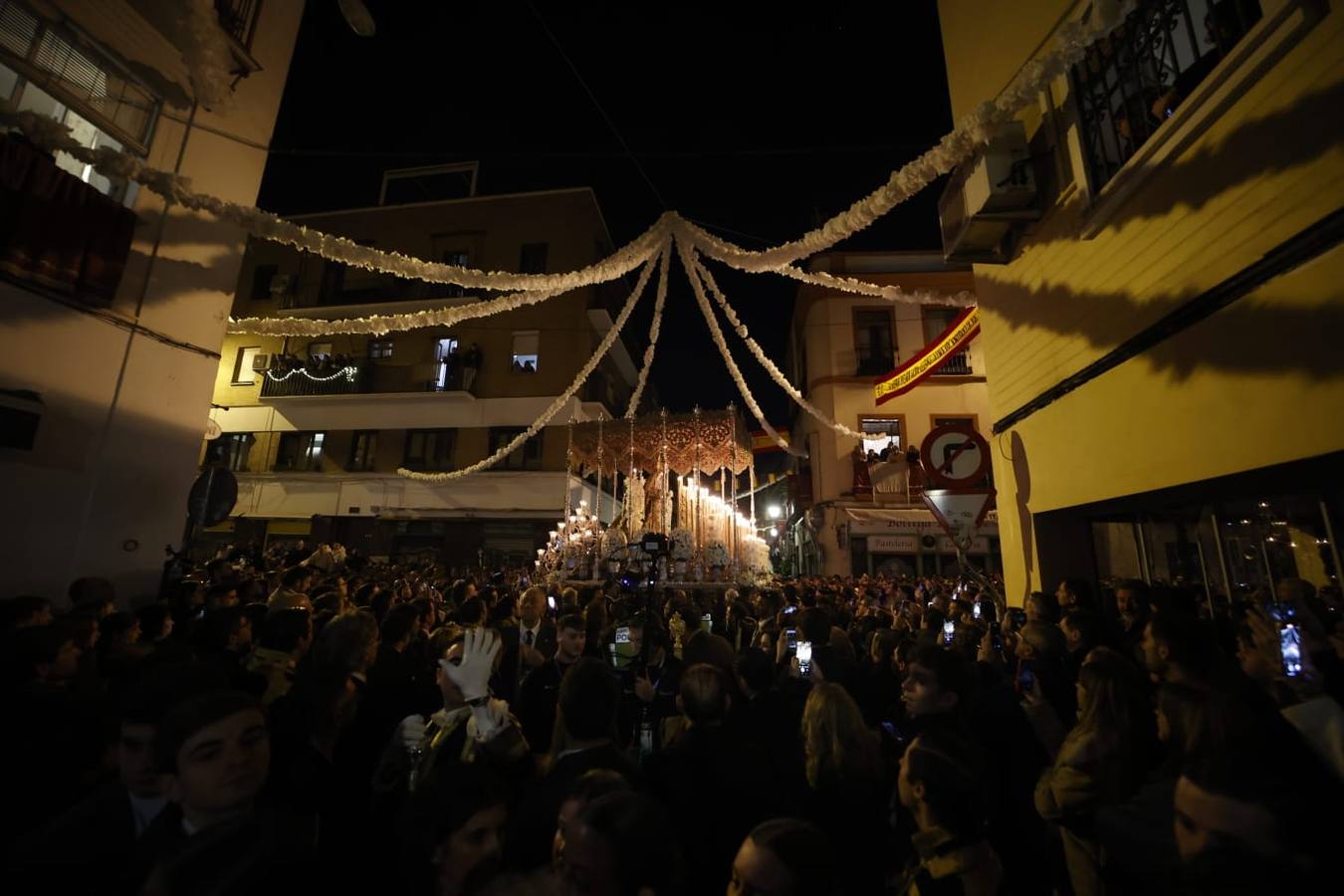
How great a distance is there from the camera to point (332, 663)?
2.70 metres

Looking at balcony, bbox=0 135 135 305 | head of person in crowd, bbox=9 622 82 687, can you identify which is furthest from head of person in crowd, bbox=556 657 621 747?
balcony, bbox=0 135 135 305

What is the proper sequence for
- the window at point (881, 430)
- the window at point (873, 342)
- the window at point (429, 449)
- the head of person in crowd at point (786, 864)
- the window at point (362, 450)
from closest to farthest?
the head of person in crowd at point (786, 864) < the window at point (881, 430) < the window at point (429, 449) < the window at point (362, 450) < the window at point (873, 342)

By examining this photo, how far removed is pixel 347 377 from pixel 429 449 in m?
4.10

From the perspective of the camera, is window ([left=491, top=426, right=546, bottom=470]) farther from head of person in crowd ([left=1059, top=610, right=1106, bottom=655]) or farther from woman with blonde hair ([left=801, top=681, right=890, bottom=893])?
woman with blonde hair ([left=801, top=681, right=890, bottom=893])

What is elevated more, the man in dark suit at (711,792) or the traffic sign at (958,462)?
the traffic sign at (958,462)

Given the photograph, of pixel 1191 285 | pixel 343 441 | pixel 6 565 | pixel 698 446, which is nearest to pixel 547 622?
pixel 6 565

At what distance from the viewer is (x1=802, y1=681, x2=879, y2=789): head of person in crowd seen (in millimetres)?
2494

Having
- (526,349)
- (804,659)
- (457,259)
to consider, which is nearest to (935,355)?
(804,659)

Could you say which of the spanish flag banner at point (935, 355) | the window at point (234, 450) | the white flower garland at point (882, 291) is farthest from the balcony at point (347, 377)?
the white flower garland at point (882, 291)

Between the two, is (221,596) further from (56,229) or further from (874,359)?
(874,359)

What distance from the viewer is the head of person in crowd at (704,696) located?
266 centimetres

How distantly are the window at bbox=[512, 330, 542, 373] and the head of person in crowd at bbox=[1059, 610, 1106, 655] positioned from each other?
66.0ft

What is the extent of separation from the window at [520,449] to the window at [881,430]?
38.3ft

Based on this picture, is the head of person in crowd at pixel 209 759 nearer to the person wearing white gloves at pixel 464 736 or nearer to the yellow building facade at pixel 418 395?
the person wearing white gloves at pixel 464 736
